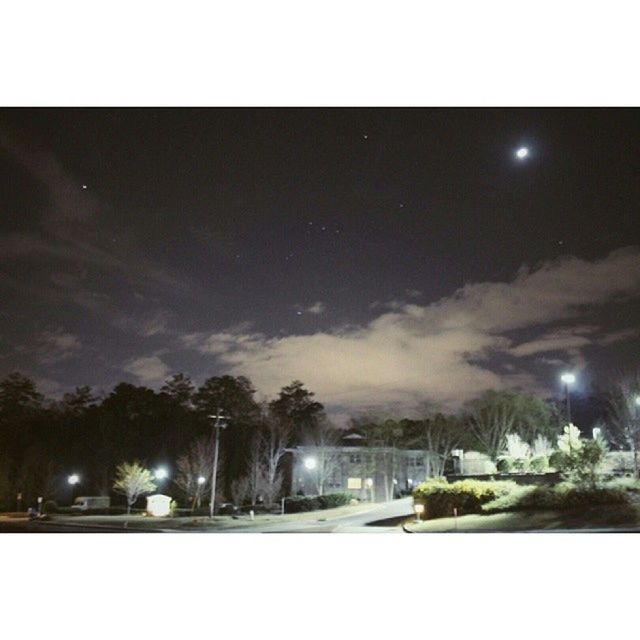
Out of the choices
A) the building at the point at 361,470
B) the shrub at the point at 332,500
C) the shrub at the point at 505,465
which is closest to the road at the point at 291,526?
the shrub at the point at 332,500

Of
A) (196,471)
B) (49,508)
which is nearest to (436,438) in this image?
Result: (196,471)

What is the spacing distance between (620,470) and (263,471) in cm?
1996

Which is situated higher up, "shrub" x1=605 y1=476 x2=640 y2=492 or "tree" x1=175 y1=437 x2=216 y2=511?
"tree" x1=175 y1=437 x2=216 y2=511

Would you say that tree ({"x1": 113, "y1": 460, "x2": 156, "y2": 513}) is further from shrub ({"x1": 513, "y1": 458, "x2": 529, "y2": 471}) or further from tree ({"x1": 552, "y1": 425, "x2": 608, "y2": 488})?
tree ({"x1": 552, "y1": 425, "x2": 608, "y2": 488})

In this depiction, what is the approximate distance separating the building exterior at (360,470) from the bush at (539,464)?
12.1m

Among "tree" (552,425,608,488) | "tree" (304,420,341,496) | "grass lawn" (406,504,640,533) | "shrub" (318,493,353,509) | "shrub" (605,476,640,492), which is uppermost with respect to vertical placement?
"tree" (304,420,341,496)

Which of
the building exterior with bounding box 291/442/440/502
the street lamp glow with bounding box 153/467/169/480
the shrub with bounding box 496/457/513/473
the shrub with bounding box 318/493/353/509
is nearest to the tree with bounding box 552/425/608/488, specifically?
the shrub with bounding box 496/457/513/473

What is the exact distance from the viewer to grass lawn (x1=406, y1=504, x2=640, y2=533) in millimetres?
15055

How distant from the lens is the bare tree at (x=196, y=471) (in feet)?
109

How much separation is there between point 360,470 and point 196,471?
33.5 ft

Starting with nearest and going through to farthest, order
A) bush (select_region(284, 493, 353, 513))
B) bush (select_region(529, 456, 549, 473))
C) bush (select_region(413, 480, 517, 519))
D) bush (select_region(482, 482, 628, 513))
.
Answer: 1. bush (select_region(482, 482, 628, 513))
2. bush (select_region(413, 480, 517, 519))
3. bush (select_region(529, 456, 549, 473))
4. bush (select_region(284, 493, 353, 513))

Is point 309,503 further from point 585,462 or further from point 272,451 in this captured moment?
point 585,462

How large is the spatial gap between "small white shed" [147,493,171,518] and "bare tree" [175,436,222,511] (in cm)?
386
